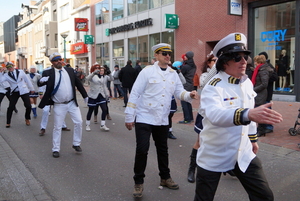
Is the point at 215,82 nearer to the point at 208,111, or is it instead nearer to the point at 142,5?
the point at 208,111

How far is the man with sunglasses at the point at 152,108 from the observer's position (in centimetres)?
405

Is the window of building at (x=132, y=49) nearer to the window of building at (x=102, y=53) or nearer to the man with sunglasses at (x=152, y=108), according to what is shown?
the window of building at (x=102, y=53)

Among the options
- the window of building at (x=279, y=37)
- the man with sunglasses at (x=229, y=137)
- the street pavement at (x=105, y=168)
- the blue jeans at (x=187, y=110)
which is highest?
the window of building at (x=279, y=37)

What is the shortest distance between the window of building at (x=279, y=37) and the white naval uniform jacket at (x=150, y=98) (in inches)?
420

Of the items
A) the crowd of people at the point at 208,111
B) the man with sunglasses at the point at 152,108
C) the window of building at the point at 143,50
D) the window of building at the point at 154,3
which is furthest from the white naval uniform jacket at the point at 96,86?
the window of building at the point at 143,50

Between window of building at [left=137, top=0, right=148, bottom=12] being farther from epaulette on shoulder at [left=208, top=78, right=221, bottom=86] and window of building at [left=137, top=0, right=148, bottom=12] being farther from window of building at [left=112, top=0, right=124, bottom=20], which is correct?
epaulette on shoulder at [left=208, top=78, right=221, bottom=86]

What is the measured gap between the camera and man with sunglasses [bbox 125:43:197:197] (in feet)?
13.3

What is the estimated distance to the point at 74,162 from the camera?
19.0ft

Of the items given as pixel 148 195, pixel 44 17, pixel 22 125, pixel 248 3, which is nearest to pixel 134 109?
pixel 148 195

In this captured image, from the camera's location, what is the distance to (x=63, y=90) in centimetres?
623

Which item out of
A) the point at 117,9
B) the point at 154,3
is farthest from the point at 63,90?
the point at 117,9

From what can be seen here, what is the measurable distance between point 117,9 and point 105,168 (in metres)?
22.3

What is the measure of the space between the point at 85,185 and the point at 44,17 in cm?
4614

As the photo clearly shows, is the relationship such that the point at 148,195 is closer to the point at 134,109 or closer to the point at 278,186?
the point at 134,109
